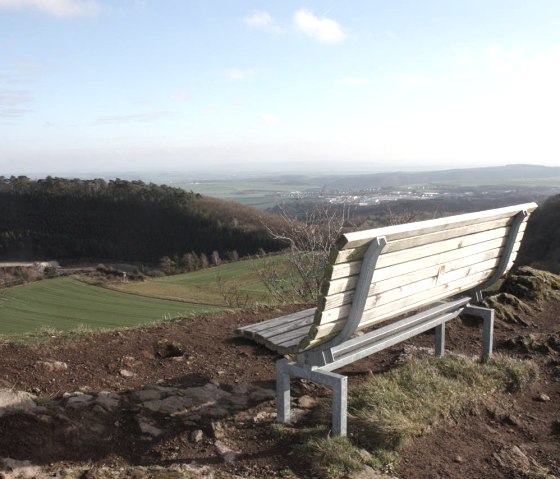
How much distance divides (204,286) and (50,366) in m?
31.7

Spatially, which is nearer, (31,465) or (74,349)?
(31,465)

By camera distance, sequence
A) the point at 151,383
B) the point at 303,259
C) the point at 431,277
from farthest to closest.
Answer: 1. the point at 303,259
2. the point at 151,383
3. the point at 431,277

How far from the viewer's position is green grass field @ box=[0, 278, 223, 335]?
1930cm

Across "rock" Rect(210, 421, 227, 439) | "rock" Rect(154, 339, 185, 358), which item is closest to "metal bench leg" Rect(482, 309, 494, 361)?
"rock" Rect(210, 421, 227, 439)

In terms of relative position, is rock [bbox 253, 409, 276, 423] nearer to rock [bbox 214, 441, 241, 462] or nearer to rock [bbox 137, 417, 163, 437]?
rock [bbox 214, 441, 241, 462]

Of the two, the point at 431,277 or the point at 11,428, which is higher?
the point at 431,277

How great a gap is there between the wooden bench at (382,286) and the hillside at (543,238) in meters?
31.6

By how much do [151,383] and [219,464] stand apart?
1.40 m

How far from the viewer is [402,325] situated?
3.85 metres

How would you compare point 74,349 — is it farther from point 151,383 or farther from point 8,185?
point 8,185

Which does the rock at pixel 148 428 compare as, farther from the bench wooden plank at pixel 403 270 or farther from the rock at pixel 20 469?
the bench wooden plank at pixel 403 270

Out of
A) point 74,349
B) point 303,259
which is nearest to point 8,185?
point 303,259

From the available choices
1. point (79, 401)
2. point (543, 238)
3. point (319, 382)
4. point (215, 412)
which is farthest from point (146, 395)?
point (543, 238)

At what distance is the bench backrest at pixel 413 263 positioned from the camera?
277 cm
